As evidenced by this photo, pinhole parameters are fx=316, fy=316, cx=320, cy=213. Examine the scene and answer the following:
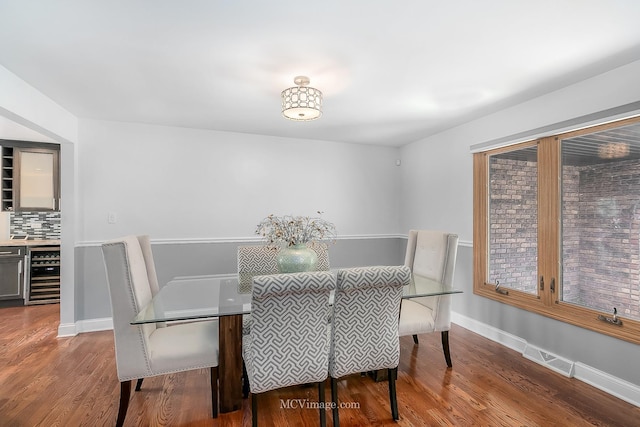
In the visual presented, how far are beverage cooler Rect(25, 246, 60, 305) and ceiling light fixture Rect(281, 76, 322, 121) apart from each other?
4.04m

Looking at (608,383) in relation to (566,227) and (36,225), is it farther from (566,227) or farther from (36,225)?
(36,225)

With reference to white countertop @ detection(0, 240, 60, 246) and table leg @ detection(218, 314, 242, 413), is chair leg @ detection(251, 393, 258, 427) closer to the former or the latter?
table leg @ detection(218, 314, 242, 413)

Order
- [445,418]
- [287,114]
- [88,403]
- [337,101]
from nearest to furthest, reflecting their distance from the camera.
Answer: [445,418]
[88,403]
[287,114]
[337,101]

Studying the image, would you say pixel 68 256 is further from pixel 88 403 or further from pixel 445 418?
pixel 445 418

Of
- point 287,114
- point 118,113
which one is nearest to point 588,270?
point 287,114

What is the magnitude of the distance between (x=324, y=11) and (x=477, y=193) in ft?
8.33

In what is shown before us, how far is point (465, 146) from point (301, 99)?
7.10ft

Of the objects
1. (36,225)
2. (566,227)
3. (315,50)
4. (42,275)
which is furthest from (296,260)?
(36,225)

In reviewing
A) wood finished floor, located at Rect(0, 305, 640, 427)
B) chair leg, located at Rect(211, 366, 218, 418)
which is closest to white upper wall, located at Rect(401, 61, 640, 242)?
wood finished floor, located at Rect(0, 305, 640, 427)

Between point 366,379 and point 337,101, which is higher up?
point 337,101

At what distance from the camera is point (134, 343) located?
1738mm

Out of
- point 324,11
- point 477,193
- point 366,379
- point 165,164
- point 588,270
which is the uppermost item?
point 324,11

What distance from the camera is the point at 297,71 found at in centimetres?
216

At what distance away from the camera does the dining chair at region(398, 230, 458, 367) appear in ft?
7.98
